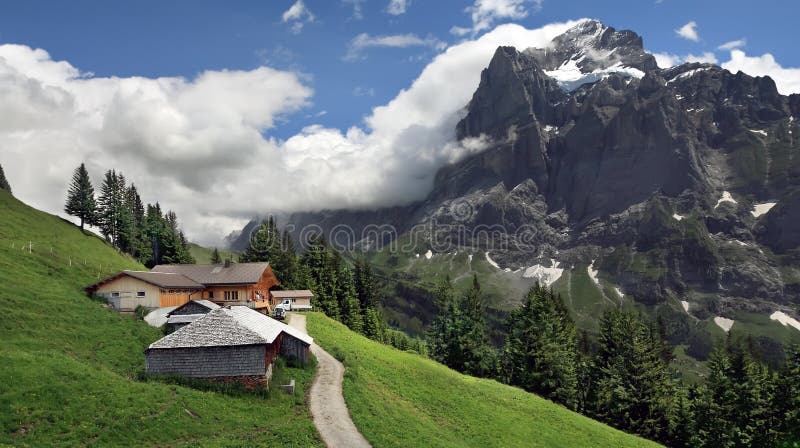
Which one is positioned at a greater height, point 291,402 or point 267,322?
point 267,322

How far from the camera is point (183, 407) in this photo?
2955 centimetres

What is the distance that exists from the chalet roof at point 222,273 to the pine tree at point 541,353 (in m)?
38.6

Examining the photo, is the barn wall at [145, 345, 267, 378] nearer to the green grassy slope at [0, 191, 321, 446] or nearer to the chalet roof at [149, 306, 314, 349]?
the chalet roof at [149, 306, 314, 349]

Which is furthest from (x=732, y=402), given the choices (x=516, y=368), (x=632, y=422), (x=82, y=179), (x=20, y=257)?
(x=82, y=179)

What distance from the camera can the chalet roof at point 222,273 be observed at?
2763 inches

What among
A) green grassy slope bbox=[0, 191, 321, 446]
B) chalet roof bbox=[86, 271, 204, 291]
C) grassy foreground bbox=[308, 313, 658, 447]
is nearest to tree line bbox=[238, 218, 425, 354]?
chalet roof bbox=[86, 271, 204, 291]

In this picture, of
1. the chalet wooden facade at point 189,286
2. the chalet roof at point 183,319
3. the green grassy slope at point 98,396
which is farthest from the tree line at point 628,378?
the chalet roof at point 183,319

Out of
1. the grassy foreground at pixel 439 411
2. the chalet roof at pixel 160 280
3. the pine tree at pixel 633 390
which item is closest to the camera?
the grassy foreground at pixel 439 411

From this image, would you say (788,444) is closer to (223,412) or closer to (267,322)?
(223,412)

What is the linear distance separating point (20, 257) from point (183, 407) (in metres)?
43.8

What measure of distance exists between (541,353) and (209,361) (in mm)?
45299

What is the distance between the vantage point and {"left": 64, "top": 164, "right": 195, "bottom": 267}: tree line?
103 m

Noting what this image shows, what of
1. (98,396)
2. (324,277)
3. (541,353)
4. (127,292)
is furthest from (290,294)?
(98,396)

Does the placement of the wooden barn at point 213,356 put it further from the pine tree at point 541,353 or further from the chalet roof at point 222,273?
the pine tree at point 541,353
